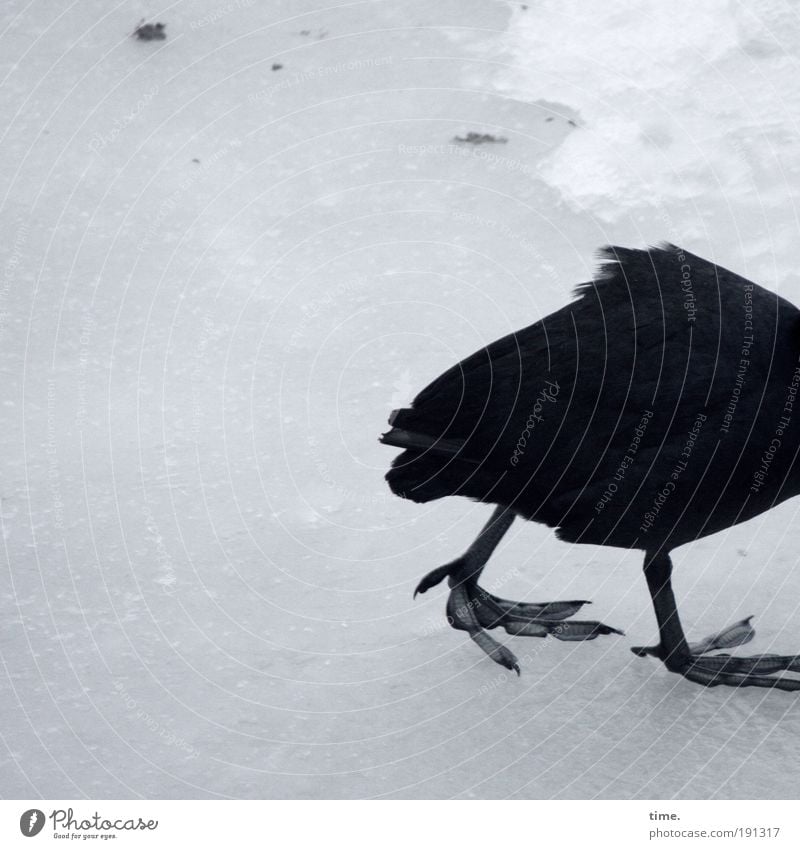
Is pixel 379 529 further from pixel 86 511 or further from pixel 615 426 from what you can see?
pixel 615 426

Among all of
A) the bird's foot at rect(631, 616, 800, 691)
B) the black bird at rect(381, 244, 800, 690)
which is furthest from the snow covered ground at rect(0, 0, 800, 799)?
the black bird at rect(381, 244, 800, 690)

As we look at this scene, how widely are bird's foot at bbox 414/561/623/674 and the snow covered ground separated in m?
0.05

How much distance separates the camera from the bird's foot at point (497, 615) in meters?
3.55

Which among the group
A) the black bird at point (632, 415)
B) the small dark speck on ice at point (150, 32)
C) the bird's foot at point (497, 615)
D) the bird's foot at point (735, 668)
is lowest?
the bird's foot at point (497, 615)

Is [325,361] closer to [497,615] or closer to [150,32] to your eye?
[497,615]

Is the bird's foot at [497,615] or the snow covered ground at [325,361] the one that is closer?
the snow covered ground at [325,361]

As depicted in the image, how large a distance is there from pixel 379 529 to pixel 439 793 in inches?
57.0

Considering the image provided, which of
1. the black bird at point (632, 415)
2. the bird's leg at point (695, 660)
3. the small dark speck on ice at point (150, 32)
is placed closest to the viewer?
the black bird at point (632, 415)

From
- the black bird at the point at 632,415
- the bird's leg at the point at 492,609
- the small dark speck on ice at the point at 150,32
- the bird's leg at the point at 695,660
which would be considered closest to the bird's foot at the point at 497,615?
the bird's leg at the point at 492,609

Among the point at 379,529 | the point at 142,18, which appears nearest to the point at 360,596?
the point at 379,529

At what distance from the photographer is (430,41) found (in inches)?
271

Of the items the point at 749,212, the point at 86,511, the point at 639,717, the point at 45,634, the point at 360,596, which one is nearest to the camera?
the point at 639,717

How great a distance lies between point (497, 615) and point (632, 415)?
0.95 metres

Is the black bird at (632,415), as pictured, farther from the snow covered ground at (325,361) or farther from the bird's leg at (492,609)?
the snow covered ground at (325,361)
